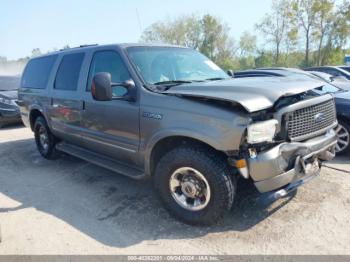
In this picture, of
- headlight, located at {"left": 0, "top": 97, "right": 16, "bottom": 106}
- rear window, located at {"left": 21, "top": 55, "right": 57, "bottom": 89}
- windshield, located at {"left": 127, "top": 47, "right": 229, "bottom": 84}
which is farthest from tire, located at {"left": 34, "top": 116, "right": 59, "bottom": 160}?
headlight, located at {"left": 0, "top": 97, "right": 16, "bottom": 106}

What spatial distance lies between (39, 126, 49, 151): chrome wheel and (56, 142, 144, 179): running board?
0.56 meters

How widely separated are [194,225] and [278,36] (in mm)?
33722

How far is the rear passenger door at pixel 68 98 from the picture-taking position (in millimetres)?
4539

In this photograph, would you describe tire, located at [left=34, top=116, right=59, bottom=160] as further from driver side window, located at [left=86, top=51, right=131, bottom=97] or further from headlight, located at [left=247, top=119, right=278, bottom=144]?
headlight, located at [left=247, top=119, right=278, bottom=144]

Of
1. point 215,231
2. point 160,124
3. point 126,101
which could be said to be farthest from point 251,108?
point 126,101

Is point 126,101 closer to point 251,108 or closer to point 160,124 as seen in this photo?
point 160,124

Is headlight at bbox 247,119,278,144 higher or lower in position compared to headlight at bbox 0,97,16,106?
higher

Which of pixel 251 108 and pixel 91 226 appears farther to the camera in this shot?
pixel 91 226

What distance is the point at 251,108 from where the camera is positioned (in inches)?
105

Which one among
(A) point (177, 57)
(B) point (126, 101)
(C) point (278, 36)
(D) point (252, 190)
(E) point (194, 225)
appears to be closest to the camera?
(E) point (194, 225)

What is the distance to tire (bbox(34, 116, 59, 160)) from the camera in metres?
5.68

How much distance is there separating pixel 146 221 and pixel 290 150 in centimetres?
174

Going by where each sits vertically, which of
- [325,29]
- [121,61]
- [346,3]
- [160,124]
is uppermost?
[346,3]

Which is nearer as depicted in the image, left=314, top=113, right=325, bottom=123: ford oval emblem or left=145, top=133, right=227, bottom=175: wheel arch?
left=145, top=133, right=227, bottom=175: wheel arch
